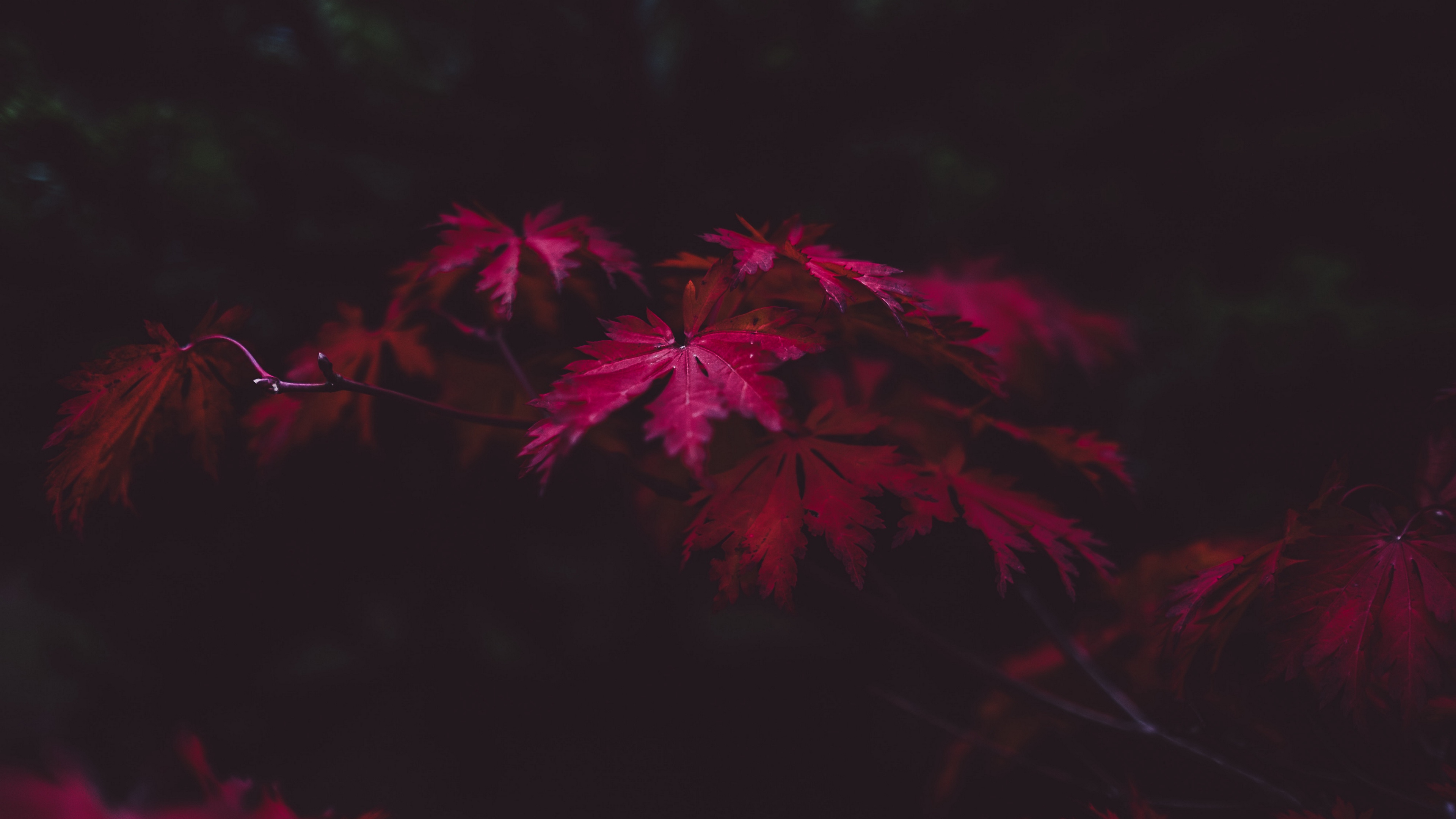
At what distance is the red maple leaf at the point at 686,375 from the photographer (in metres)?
0.43

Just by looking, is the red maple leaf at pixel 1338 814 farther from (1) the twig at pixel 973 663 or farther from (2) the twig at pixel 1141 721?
(1) the twig at pixel 973 663

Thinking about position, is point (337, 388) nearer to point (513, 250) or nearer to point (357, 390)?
point (357, 390)

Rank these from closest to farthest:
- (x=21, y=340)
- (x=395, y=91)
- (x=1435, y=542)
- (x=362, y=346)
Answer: (x=1435, y=542), (x=362, y=346), (x=21, y=340), (x=395, y=91)

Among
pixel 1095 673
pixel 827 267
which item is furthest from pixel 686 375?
pixel 1095 673

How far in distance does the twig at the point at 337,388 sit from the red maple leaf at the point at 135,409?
0.02 meters

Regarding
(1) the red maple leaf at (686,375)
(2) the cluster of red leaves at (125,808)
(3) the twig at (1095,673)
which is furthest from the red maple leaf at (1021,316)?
(2) the cluster of red leaves at (125,808)

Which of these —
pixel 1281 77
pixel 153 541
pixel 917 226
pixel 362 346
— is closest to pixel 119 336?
pixel 153 541

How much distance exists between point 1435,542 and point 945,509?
368mm

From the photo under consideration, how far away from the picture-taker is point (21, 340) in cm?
121

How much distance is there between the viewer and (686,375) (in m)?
0.50

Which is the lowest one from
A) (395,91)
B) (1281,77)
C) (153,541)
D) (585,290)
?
(153,541)

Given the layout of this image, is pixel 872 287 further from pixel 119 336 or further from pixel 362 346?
pixel 119 336

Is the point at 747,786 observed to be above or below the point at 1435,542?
below

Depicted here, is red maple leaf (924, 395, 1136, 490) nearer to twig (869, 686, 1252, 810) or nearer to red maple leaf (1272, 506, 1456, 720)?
red maple leaf (1272, 506, 1456, 720)
